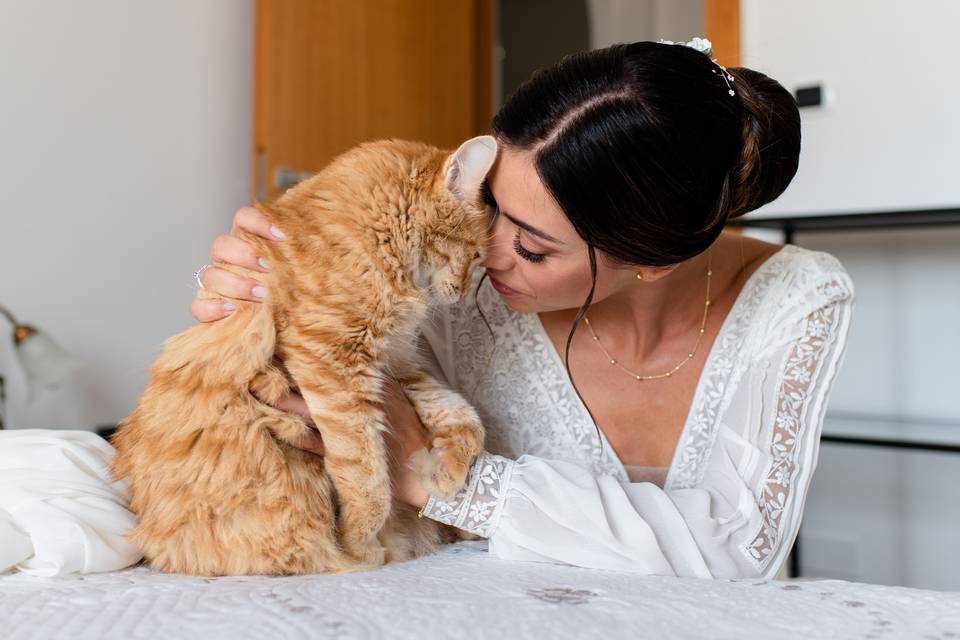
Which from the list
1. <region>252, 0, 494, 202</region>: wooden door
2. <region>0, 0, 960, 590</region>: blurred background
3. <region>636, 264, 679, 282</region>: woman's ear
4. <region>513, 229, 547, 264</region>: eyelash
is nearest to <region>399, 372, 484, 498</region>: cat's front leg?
<region>513, 229, 547, 264</region>: eyelash

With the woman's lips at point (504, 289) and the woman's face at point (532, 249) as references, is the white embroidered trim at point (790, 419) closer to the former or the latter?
the woman's face at point (532, 249)

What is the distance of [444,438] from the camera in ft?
3.73

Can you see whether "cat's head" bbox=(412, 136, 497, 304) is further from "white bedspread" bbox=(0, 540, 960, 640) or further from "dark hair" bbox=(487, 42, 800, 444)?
"white bedspread" bbox=(0, 540, 960, 640)

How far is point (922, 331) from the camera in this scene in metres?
2.31

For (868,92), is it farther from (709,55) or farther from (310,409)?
(310,409)

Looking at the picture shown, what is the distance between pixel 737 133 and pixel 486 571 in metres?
0.69

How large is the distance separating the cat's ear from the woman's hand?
10.2 inches

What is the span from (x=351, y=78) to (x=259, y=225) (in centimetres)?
209

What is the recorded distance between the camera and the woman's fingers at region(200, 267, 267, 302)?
3.48ft

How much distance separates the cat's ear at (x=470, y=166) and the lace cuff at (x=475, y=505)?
40cm

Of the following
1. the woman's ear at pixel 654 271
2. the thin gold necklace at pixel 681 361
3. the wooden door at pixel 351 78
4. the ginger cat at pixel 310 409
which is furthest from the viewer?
the wooden door at pixel 351 78

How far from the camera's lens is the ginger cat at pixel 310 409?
1.01 m

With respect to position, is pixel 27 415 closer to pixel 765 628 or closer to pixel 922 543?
pixel 765 628

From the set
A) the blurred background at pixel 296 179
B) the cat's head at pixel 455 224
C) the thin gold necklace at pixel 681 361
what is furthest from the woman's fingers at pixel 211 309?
the blurred background at pixel 296 179
